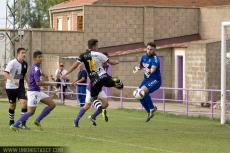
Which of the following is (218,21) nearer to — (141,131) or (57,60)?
(57,60)

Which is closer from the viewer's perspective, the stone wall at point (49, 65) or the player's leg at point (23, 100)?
the player's leg at point (23, 100)

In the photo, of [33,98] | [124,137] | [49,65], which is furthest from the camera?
[49,65]

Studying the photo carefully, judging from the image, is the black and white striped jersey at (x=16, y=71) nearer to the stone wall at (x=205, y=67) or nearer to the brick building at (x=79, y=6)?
the stone wall at (x=205, y=67)

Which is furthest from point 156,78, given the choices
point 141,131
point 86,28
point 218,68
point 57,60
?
point 86,28

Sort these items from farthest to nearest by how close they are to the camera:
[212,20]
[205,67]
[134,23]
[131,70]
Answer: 1. [212,20]
2. [134,23]
3. [131,70]
4. [205,67]

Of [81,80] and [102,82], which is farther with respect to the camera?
[81,80]

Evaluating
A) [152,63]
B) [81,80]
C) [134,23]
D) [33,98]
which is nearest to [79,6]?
[134,23]

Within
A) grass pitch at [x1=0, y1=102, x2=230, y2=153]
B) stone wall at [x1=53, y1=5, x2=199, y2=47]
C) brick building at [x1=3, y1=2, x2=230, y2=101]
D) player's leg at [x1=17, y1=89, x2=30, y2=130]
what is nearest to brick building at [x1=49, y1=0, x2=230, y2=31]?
brick building at [x1=3, y1=2, x2=230, y2=101]

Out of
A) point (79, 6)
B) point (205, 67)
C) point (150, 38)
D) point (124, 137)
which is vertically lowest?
point (124, 137)

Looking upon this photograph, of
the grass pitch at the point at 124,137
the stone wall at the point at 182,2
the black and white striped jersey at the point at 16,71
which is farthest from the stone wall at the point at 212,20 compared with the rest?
the black and white striped jersey at the point at 16,71

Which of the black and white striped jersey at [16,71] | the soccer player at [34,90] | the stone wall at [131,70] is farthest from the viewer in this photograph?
the stone wall at [131,70]

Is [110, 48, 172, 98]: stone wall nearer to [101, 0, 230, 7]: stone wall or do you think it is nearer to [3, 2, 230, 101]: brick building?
[3, 2, 230, 101]: brick building

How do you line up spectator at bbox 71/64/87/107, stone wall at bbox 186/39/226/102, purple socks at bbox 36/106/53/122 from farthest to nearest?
stone wall at bbox 186/39/226/102, spectator at bbox 71/64/87/107, purple socks at bbox 36/106/53/122

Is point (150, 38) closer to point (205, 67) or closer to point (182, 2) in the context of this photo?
point (182, 2)
